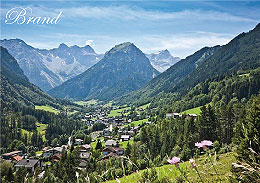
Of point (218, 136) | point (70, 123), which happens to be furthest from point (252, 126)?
point (70, 123)

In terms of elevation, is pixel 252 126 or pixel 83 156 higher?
pixel 252 126

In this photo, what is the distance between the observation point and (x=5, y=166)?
61.9 m

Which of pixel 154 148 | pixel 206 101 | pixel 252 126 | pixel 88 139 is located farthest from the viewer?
pixel 206 101

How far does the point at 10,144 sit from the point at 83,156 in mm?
57881

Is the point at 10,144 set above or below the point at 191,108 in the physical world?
below

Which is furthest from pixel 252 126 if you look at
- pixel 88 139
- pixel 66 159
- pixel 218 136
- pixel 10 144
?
pixel 10 144

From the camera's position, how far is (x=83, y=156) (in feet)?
247

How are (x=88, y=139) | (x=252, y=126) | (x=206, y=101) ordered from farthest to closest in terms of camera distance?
1. (x=206, y=101)
2. (x=88, y=139)
3. (x=252, y=126)

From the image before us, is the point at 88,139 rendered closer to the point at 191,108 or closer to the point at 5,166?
the point at 5,166

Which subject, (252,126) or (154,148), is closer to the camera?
(252,126)

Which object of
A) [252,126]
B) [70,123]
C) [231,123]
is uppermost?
[252,126]

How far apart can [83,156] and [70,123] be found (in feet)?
313

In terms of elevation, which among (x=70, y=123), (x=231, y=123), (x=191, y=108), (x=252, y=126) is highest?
(x=252, y=126)

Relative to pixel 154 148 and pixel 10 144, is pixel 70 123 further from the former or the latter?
pixel 154 148
